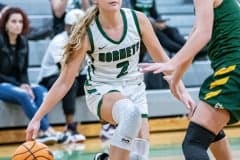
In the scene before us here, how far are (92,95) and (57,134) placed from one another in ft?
10.6

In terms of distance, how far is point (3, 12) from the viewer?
305 inches

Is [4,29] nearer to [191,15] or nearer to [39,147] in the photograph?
[39,147]

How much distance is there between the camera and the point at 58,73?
789 centimetres

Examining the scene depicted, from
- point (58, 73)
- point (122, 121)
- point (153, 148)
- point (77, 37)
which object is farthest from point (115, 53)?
point (58, 73)

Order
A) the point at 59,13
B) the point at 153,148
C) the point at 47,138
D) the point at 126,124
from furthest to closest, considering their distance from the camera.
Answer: the point at 59,13 → the point at 47,138 → the point at 153,148 → the point at 126,124

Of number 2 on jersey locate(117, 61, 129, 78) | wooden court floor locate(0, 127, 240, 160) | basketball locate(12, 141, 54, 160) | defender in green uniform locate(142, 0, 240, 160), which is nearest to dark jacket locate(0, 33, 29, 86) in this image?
wooden court floor locate(0, 127, 240, 160)

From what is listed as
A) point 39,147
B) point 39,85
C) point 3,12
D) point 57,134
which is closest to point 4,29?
point 3,12

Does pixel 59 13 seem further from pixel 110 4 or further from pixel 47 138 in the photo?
pixel 110 4

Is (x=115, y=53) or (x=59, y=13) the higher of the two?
(x=115, y=53)

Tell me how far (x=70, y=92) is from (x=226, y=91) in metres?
4.19

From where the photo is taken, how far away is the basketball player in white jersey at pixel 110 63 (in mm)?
4391

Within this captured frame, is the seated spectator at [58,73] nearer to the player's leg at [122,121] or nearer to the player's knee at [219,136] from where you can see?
the player's leg at [122,121]

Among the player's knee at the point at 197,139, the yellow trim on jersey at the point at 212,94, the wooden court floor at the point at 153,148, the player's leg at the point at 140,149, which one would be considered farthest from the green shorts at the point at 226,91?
the wooden court floor at the point at 153,148

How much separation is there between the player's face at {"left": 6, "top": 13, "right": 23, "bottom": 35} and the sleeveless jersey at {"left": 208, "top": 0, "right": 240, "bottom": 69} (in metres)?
4.10
